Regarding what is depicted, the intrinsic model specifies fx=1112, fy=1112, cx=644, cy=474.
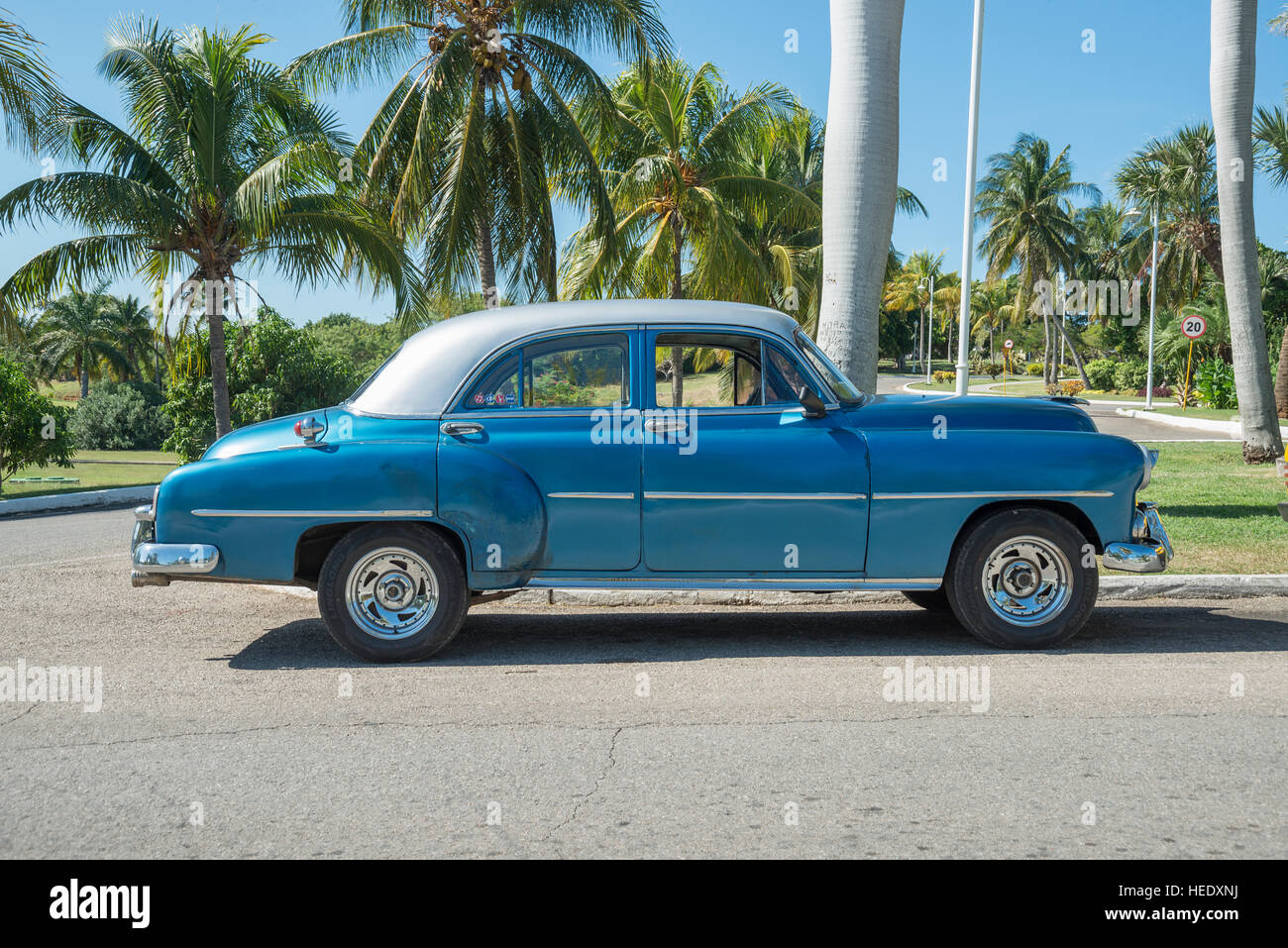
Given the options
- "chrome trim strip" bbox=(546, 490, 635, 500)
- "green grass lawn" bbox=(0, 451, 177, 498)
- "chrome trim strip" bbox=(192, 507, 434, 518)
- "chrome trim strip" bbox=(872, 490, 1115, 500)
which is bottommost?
"green grass lawn" bbox=(0, 451, 177, 498)

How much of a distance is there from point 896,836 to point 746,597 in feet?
14.0

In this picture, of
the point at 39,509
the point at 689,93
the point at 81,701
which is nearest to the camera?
the point at 81,701

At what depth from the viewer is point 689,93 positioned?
23219 millimetres

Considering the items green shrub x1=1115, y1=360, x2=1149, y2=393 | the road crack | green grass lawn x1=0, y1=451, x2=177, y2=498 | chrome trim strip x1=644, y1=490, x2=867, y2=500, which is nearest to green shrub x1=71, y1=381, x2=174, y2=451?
green grass lawn x1=0, y1=451, x2=177, y2=498

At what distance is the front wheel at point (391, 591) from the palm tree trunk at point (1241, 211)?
43.0ft

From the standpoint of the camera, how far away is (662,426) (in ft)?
20.6

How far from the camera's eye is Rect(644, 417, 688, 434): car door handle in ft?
20.6

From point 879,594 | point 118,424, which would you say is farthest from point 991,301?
point 879,594

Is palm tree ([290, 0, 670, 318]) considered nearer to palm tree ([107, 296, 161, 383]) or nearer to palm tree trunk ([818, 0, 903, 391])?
palm tree trunk ([818, 0, 903, 391])

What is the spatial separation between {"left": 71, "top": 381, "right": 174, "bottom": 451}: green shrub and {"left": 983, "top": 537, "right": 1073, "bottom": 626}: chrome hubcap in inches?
1940

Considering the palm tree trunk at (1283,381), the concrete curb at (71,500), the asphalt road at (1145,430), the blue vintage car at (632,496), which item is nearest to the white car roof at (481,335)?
the blue vintage car at (632,496)
